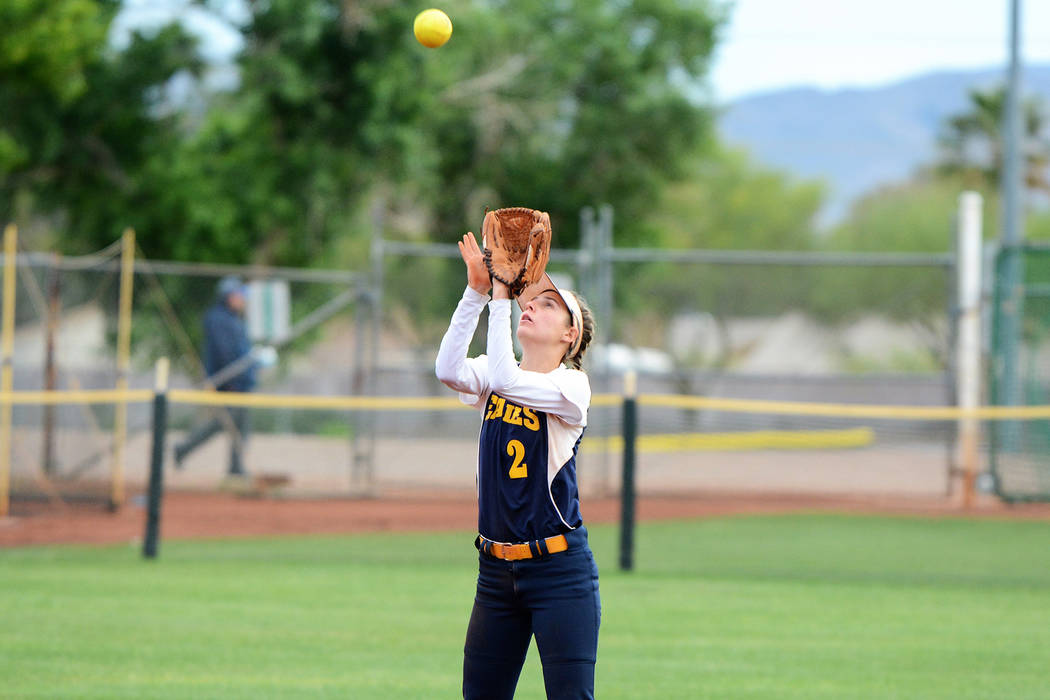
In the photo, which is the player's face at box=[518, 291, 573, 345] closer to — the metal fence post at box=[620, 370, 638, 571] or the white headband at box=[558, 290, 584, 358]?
the white headband at box=[558, 290, 584, 358]

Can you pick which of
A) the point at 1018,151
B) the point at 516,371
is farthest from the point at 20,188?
the point at 516,371

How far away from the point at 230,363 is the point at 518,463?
34.6 feet

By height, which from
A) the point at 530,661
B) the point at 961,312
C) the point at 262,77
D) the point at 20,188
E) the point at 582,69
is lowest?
the point at 530,661

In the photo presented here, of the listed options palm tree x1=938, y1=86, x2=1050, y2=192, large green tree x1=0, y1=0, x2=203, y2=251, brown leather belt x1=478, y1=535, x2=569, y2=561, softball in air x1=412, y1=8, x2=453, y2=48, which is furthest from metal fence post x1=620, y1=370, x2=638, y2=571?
palm tree x1=938, y1=86, x2=1050, y2=192

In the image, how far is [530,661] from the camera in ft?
22.5

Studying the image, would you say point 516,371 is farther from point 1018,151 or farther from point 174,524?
point 1018,151

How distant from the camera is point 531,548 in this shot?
409 centimetres

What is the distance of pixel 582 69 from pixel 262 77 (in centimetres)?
1204

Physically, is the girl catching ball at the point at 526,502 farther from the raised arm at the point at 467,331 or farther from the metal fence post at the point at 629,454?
the metal fence post at the point at 629,454

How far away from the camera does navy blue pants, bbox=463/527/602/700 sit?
4039 millimetres

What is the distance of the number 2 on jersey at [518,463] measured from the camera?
4.16 m

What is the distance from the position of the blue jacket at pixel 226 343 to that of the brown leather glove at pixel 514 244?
10367mm

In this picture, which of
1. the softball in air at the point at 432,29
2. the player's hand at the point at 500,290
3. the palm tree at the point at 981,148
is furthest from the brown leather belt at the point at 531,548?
the palm tree at the point at 981,148

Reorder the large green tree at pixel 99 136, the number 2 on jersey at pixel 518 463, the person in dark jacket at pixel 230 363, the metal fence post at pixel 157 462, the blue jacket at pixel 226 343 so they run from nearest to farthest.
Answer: the number 2 on jersey at pixel 518 463 → the metal fence post at pixel 157 462 → the person in dark jacket at pixel 230 363 → the blue jacket at pixel 226 343 → the large green tree at pixel 99 136
